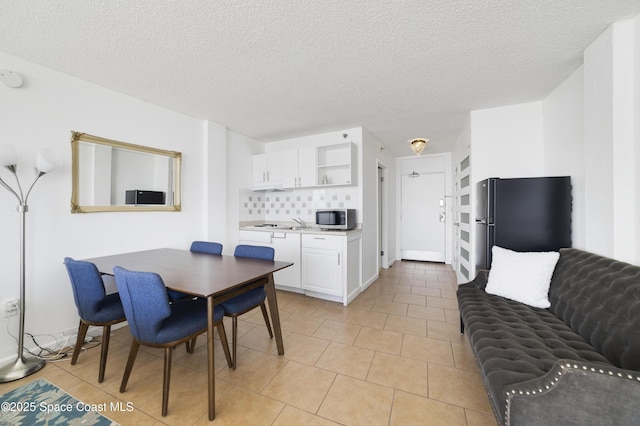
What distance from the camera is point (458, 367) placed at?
1.96 m

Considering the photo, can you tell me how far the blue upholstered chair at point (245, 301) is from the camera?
1.98 meters

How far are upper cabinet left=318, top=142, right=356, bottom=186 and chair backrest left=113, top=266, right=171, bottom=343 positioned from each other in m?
2.72

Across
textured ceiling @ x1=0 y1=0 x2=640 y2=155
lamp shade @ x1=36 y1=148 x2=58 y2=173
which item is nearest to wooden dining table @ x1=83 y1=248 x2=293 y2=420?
lamp shade @ x1=36 y1=148 x2=58 y2=173

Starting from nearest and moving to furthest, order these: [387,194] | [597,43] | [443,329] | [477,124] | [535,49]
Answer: [597,43]
[535,49]
[443,329]
[477,124]
[387,194]

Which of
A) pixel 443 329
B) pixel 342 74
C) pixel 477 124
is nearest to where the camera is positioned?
pixel 342 74

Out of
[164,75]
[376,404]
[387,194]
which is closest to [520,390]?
[376,404]

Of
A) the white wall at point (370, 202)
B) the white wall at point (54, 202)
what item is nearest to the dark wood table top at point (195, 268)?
the white wall at point (54, 202)

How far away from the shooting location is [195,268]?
2.04 metres

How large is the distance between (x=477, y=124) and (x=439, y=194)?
265 centimetres

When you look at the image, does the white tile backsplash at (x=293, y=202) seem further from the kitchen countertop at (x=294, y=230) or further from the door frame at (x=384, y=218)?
the door frame at (x=384, y=218)

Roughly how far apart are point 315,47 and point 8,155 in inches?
92.5

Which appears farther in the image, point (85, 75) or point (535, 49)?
point (85, 75)

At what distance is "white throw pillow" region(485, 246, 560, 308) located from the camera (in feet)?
6.24

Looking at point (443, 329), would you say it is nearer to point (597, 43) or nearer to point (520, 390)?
point (520, 390)
